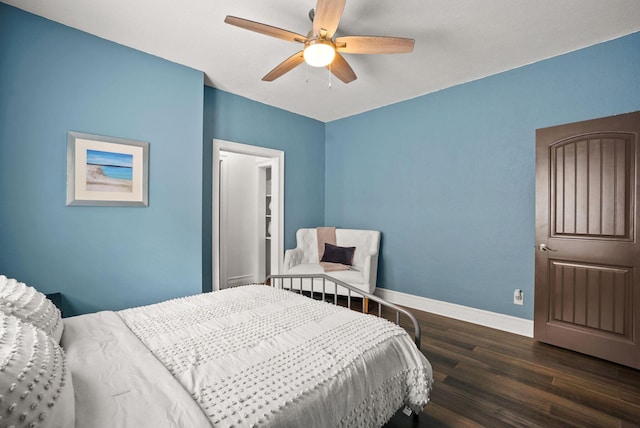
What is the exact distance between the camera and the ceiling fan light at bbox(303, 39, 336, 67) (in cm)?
188

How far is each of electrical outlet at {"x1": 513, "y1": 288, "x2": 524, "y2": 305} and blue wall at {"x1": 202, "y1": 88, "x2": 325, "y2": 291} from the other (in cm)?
274

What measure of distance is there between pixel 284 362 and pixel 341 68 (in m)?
2.12

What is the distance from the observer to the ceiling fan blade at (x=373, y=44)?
75.0 inches

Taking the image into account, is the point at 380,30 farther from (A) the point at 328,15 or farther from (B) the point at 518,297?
(B) the point at 518,297

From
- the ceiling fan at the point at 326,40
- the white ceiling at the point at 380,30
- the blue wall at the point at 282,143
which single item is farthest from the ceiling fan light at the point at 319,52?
the blue wall at the point at 282,143

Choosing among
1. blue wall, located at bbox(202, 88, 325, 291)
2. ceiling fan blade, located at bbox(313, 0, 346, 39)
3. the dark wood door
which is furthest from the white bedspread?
blue wall, located at bbox(202, 88, 325, 291)

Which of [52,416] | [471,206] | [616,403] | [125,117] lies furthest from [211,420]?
[471,206]

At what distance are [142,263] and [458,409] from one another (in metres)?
2.74

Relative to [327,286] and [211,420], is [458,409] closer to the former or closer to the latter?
[211,420]

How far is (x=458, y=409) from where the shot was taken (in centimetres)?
175

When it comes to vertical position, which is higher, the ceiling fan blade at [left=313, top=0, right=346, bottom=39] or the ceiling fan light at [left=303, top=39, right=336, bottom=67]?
the ceiling fan blade at [left=313, top=0, right=346, bottom=39]

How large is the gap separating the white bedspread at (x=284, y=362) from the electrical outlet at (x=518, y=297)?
6.54 feet

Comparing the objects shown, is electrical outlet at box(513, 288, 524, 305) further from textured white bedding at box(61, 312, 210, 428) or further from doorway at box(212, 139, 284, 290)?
doorway at box(212, 139, 284, 290)

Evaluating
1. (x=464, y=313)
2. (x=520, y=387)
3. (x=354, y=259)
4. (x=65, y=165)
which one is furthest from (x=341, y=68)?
(x=464, y=313)
